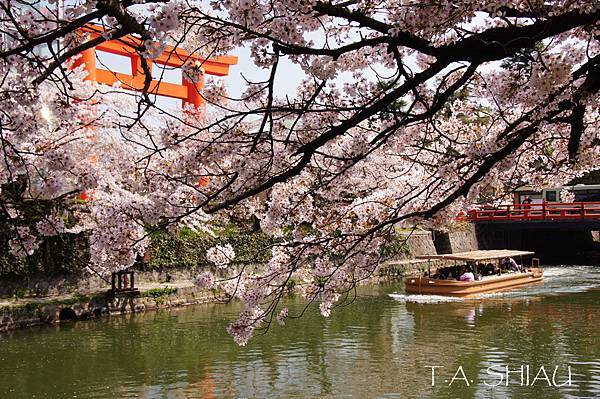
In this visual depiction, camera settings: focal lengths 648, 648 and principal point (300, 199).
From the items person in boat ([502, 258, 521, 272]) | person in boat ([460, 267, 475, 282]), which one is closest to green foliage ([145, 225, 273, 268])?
person in boat ([460, 267, 475, 282])

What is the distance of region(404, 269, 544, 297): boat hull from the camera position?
55.0ft

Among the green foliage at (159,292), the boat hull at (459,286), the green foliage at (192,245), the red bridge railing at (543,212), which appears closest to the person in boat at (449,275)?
the boat hull at (459,286)

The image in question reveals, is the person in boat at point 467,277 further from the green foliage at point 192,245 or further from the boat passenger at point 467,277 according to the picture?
the green foliage at point 192,245

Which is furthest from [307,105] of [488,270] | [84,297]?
[488,270]

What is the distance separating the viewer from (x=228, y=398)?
7.87 m

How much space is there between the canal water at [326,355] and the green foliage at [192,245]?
2.50 metres

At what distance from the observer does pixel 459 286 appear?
54.9ft

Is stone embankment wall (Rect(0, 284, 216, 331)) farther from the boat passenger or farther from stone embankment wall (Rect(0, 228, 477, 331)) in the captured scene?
the boat passenger

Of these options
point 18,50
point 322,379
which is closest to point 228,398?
point 322,379

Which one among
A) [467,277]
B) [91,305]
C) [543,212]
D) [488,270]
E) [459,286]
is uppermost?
[543,212]

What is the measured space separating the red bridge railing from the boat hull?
580 centimetres

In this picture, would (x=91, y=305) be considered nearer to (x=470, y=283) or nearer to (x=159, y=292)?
(x=159, y=292)

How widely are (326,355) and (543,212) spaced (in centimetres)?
1860

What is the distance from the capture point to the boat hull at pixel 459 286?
16.8 m
